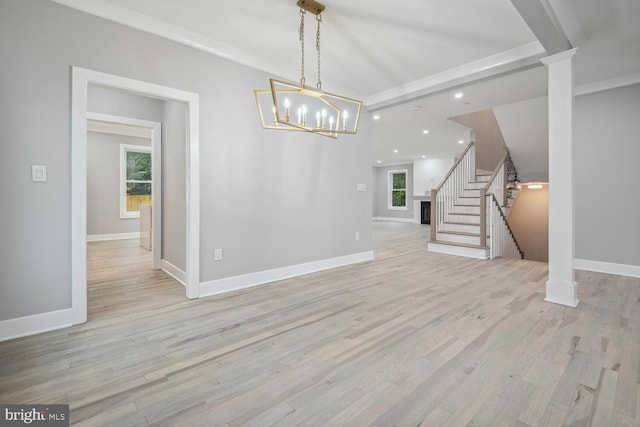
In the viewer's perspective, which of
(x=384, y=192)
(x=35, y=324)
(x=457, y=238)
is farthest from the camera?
(x=384, y=192)

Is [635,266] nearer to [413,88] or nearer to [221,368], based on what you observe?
[413,88]

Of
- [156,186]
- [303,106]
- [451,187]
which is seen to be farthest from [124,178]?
[451,187]

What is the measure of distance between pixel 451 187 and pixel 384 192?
26.1 feet

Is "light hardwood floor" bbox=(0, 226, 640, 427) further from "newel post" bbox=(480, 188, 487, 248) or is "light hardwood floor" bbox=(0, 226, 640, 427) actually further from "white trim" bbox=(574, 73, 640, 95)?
"white trim" bbox=(574, 73, 640, 95)

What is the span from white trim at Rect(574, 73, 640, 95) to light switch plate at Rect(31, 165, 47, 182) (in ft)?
21.4

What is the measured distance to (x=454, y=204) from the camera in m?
6.77

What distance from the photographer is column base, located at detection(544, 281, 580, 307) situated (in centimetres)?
297

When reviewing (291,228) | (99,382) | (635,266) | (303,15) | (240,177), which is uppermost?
(303,15)

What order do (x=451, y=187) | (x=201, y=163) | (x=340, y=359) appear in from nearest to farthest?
(x=340, y=359)
(x=201, y=163)
(x=451, y=187)

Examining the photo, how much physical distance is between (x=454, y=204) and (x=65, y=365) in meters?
6.88

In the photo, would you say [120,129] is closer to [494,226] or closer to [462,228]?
[462,228]

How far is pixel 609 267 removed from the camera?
4.23 m

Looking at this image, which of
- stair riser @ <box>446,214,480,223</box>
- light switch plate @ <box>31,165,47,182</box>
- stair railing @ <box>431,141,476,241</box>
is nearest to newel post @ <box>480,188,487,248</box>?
stair riser @ <box>446,214,480,223</box>

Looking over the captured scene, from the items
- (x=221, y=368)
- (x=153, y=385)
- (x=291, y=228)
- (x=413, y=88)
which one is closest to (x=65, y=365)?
(x=153, y=385)
